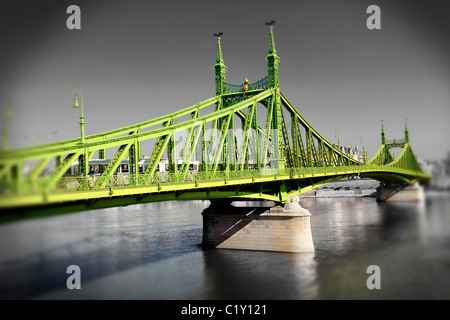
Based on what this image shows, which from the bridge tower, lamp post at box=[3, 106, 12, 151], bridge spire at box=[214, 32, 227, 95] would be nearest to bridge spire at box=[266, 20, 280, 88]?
the bridge tower

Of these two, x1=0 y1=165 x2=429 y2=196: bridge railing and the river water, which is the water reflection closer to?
the river water

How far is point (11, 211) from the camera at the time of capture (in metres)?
16.1

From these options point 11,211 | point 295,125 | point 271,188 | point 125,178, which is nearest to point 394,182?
point 295,125

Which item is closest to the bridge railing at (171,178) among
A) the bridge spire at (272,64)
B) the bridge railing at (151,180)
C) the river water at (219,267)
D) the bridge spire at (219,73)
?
the bridge railing at (151,180)

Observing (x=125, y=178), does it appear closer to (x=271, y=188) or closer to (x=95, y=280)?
(x=95, y=280)

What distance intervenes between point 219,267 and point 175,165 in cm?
1270

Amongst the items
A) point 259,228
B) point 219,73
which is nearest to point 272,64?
point 219,73

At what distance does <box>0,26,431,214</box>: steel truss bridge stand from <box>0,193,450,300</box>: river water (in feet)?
8.49

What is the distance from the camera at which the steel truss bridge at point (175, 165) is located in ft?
53.9

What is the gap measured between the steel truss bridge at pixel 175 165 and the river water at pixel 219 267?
259 cm

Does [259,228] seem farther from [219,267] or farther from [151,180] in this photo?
[151,180]

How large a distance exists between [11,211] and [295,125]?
41354 mm

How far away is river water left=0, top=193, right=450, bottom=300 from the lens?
27.3m

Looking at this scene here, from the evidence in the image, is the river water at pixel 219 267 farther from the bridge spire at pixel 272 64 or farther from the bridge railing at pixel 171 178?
the bridge spire at pixel 272 64
